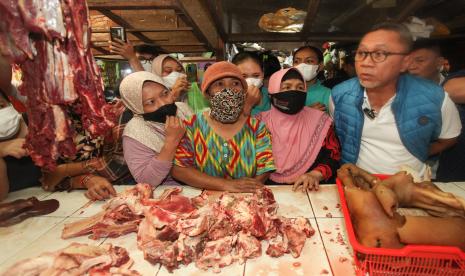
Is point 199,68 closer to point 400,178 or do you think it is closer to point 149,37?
point 149,37

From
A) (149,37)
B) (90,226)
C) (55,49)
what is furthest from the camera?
(149,37)

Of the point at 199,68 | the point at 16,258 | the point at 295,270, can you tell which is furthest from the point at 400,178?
the point at 199,68

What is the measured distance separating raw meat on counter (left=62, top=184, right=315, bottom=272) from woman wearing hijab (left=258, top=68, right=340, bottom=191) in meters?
0.51

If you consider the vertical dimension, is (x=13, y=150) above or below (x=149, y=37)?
below

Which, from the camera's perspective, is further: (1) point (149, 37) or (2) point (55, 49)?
(1) point (149, 37)

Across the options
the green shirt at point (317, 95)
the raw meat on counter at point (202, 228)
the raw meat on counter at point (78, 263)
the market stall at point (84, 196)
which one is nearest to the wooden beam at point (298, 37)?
the green shirt at point (317, 95)

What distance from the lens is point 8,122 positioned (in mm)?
1759

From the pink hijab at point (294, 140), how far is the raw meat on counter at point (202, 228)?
19.5 inches

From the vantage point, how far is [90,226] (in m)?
1.66

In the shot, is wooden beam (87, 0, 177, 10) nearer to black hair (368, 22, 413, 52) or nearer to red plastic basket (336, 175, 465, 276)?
black hair (368, 22, 413, 52)

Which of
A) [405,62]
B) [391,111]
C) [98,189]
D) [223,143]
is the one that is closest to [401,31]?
[405,62]

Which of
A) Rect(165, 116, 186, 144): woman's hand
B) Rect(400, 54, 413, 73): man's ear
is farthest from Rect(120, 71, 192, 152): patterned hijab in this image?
Rect(400, 54, 413, 73): man's ear

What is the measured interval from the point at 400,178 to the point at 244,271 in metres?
0.85

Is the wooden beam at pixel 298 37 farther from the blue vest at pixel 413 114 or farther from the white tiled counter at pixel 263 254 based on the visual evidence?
the white tiled counter at pixel 263 254
